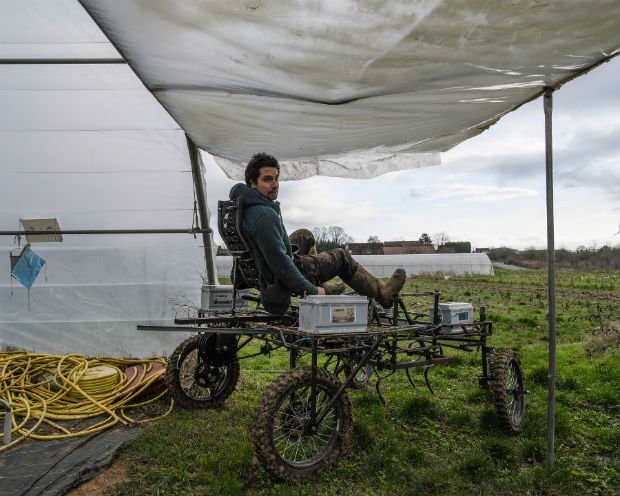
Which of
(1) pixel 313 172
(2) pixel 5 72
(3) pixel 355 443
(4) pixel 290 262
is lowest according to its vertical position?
(3) pixel 355 443

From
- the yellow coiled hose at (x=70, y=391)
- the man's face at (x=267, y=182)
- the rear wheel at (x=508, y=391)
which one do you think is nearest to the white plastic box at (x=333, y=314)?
the man's face at (x=267, y=182)

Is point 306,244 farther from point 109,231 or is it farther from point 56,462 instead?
point 109,231

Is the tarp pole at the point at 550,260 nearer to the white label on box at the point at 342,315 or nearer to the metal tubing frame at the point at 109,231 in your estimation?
the white label on box at the point at 342,315

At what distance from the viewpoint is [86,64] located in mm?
→ 5570

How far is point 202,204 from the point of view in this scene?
606cm

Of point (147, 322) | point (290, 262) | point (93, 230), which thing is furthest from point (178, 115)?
point (147, 322)

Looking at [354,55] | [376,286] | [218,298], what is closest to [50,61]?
[218,298]

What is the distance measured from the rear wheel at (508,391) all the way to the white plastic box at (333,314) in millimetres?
1263

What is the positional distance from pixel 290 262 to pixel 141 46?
4.98 feet

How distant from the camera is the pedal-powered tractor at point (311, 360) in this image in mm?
2945

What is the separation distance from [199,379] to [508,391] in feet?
7.81

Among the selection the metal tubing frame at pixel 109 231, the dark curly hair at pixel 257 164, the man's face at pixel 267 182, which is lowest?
the metal tubing frame at pixel 109 231

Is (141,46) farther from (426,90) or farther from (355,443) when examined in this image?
(355,443)

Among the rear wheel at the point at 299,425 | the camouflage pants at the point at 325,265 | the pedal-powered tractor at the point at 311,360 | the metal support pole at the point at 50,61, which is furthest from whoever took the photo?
the metal support pole at the point at 50,61
